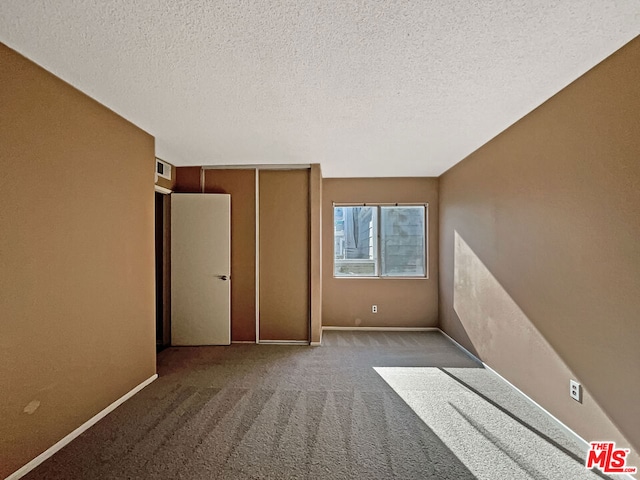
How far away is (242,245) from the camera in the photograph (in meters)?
4.80

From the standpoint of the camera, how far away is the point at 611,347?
2018 millimetres

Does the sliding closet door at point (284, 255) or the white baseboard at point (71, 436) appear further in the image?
the sliding closet door at point (284, 255)

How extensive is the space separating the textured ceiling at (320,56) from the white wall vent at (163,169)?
1.20 meters

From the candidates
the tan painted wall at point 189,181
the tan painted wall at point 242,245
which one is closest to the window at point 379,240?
the tan painted wall at point 242,245

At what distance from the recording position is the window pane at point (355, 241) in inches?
224

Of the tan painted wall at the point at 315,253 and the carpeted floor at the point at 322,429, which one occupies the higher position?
the tan painted wall at the point at 315,253

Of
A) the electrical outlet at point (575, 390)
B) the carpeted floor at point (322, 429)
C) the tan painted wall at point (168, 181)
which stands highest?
the tan painted wall at point (168, 181)

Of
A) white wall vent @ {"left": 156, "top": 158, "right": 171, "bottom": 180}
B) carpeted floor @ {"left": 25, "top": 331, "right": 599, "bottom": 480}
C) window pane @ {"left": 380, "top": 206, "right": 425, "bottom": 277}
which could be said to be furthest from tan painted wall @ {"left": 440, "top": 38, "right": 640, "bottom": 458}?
white wall vent @ {"left": 156, "top": 158, "right": 171, "bottom": 180}

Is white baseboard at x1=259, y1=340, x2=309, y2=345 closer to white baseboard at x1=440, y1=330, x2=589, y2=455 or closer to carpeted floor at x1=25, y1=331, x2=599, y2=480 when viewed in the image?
carpeted floor at x1=25, y1=331, x2=599, y2=480

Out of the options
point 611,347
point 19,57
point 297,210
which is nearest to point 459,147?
point 297,210

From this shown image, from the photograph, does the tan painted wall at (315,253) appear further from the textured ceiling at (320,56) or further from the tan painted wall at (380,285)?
the textured ceiling at (320,56)

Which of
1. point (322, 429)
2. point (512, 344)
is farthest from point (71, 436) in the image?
point (512, 344)

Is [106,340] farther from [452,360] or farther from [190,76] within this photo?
[452,360]

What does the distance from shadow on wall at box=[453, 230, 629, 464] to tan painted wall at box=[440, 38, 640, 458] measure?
0.01 m
